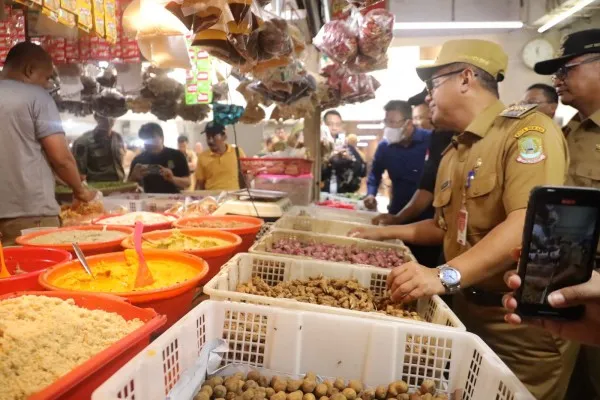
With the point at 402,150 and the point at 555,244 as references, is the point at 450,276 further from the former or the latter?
the point at 402,150

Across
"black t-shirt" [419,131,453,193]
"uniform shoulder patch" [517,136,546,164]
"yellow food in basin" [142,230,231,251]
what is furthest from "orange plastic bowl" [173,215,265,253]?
"black t-shirt" [419,131,453,193]

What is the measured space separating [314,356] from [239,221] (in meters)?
1.53

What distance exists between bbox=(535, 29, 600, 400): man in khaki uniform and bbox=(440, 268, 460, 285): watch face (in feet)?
5.00

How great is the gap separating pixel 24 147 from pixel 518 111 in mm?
3084

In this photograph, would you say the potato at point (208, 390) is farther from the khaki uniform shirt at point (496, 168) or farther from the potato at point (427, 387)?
the khaki uniform shirt at point (496, 168)

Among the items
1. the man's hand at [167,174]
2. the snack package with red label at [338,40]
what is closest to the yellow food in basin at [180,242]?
the snack package with red label at [338,40]

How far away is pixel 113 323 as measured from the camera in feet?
3.64

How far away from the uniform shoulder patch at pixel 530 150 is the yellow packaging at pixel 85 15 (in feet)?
8.15

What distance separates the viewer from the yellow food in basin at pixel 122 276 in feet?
4.68

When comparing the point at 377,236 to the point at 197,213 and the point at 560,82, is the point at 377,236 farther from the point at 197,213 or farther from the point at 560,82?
the point at 560,82

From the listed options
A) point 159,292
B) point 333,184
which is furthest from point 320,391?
point 333,184

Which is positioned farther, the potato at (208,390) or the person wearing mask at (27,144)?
the person wearing mask at (27,144)

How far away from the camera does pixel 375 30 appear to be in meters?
2.97

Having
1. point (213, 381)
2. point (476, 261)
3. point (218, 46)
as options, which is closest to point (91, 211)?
point (218, 46)
